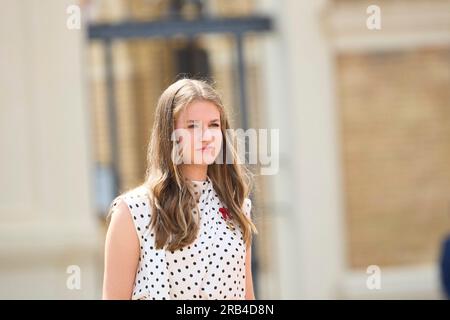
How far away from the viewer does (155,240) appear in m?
2.02

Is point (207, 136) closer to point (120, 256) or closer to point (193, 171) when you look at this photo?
point (193, 171)

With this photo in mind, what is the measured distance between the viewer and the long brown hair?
202 cm

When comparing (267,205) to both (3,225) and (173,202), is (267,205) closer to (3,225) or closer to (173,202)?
(3,225)

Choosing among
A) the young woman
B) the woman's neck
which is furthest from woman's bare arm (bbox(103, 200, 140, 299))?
the woman's neck

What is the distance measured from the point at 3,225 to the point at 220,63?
3.60 m

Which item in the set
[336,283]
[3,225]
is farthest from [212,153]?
[336,283]

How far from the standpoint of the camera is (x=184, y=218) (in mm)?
2016

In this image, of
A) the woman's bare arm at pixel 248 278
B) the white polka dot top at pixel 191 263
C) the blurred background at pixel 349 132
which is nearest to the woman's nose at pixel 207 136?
the white polka dot top at pixel 191 263

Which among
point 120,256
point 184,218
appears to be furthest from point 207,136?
point 120,256

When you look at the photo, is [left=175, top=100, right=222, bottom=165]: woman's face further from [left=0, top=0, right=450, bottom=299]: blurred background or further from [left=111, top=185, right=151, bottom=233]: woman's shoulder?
[left=0, top=0, right=450, bottom=299]: blurred background

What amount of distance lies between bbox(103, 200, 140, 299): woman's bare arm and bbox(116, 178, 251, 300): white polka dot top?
0.01m

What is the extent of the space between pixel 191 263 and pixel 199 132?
0.25 metres

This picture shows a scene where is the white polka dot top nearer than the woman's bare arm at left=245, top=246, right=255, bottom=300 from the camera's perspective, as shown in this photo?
Yes

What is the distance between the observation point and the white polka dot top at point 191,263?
2.01 m
